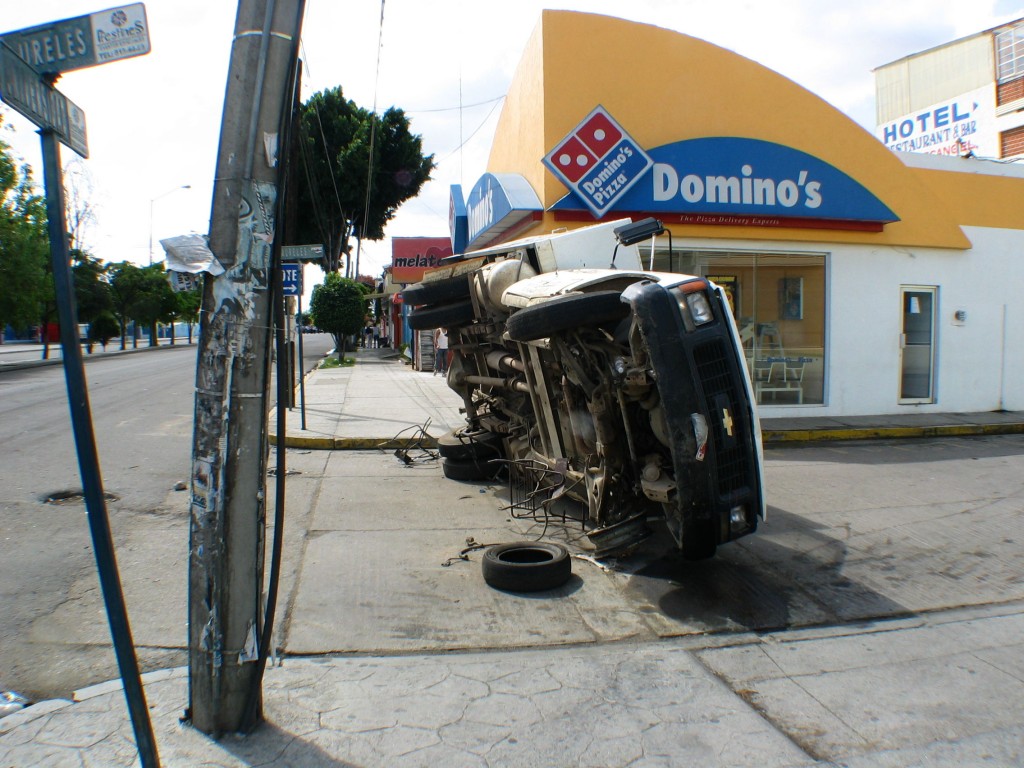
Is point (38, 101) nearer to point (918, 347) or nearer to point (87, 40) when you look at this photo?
point (87, 40)

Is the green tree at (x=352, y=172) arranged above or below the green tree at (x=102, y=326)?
above

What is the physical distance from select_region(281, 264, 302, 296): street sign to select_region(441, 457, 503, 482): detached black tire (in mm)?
5140

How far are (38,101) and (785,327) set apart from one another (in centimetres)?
1151

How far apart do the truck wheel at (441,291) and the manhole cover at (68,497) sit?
3.43 meters

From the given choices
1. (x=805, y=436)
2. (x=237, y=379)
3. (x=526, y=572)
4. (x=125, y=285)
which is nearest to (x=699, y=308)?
(x=526, y=572)

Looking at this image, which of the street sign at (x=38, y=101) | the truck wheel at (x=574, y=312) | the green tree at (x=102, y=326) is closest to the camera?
the street sign at (x=38, y=101)

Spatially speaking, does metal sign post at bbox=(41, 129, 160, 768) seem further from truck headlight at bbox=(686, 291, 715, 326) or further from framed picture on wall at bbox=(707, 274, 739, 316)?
framed picture on wall at bbox=(707, 274, 739, 316)

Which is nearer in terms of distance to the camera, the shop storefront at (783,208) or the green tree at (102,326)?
the shop storefront at (783,208)

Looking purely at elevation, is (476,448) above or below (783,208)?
below

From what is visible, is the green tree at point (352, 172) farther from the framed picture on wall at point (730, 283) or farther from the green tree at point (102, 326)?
the framed picture on wall at point (730, 283)

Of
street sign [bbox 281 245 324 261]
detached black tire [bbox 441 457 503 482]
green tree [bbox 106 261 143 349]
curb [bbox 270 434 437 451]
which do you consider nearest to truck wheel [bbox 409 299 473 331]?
detached black tire [bbox 441 457 503 482]

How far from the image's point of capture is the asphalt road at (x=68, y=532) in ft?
13.3

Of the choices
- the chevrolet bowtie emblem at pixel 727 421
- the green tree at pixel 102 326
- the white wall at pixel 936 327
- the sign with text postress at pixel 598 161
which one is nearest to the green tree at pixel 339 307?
the green tree at pixel 102 326

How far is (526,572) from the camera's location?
4.99 meters
